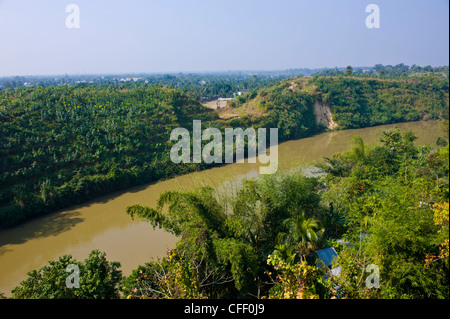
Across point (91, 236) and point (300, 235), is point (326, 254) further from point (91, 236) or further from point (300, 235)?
point (91, 236)

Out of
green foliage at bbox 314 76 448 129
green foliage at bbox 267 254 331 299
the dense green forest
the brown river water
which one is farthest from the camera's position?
green foliage at bbox 314 76 448 129

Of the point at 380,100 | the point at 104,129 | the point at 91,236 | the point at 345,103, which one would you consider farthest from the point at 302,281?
the point at 380,100

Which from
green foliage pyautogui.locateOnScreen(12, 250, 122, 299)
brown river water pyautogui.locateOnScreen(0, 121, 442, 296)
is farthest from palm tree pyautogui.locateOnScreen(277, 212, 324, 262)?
green foliage pyautogui.locateOnScreen(12, 250, 122, 299)

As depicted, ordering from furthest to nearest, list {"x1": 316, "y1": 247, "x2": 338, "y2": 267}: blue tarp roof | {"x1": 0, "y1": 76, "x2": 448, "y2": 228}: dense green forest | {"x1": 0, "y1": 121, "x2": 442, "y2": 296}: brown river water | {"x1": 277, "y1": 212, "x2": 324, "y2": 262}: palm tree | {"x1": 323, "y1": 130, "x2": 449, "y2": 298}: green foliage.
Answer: {"x1": 0, "y1": 76, "x2": 448, "y2": 228}: dense green forest < {"x1": 0, "y1": 121, "x2": 442, "y2": 296}: brown river water < {"x1": 316, "y1": 247, "x2": 338, "y2": 267}: blue tarp roof < {"x1": 277, "y1": 212, "x2": 324, "y2": 262}: palm tree < {"x1": 323, "y1": 130, "x2": 449, "y2": 298}: green foliage

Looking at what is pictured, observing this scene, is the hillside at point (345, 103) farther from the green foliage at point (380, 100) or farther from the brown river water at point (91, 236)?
the brown river water at point (91, 236)

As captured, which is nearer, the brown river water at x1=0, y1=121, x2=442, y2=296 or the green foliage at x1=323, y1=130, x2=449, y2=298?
the green foliage at x1=323, y1=130, x2=449, y2=298

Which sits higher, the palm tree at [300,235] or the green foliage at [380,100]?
the green foliage at [380,100]

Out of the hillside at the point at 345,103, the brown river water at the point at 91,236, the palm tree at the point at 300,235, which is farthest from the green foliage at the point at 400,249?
the hillside at the point at 345,103

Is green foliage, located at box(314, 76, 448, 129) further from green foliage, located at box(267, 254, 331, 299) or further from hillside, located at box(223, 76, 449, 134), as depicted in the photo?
green foliage, located at box(267, 254, 331, 299)
